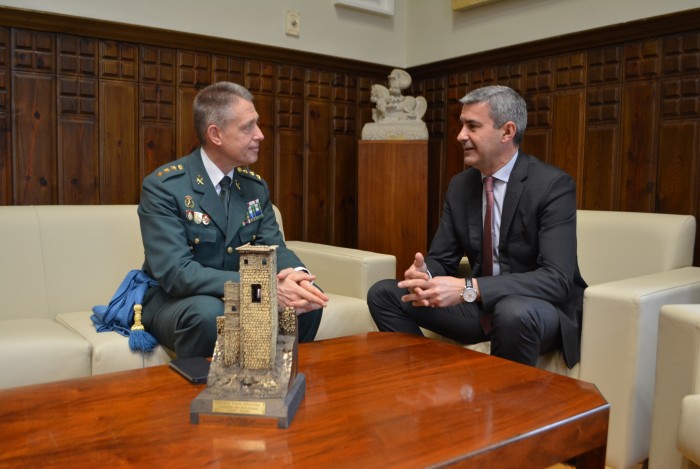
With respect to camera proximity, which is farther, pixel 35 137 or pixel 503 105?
pixel 35 137

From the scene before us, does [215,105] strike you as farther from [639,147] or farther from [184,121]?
[639,147]

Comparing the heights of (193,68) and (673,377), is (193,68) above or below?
above

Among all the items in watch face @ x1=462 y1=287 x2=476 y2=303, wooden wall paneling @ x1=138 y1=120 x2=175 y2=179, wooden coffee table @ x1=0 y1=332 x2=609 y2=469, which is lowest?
wooden coffee table @ x1=0 y1=332 x2=609 y2=469

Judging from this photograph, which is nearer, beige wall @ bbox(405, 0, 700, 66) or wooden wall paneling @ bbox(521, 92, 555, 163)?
beige wall @ bbox(405, 0, 700, 66)

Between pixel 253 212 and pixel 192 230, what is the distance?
10.9 inches

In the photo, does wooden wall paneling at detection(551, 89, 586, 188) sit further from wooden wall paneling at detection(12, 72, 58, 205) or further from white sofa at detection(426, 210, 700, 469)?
wooden wall paneling at detection(12, 72, 58, 205)

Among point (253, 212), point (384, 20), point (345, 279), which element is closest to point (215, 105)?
point (253, 212)

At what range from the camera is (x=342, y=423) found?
121cm

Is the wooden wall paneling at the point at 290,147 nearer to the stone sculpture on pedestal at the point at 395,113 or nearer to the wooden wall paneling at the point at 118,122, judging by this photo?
the stone sculpture on pedestal at the point at 395,113

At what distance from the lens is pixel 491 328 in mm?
2059

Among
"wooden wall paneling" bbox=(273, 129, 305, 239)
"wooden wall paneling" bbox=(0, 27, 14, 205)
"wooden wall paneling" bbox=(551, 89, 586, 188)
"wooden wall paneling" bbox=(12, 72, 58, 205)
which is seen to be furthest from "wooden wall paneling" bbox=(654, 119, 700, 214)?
"wooden wall paneling" bbox=(0, 27, 14, 205)

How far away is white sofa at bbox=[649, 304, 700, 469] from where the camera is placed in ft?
5.34

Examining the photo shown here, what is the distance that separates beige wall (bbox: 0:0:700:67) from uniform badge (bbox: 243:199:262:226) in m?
1.29

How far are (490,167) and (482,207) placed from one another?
0.49 feet
